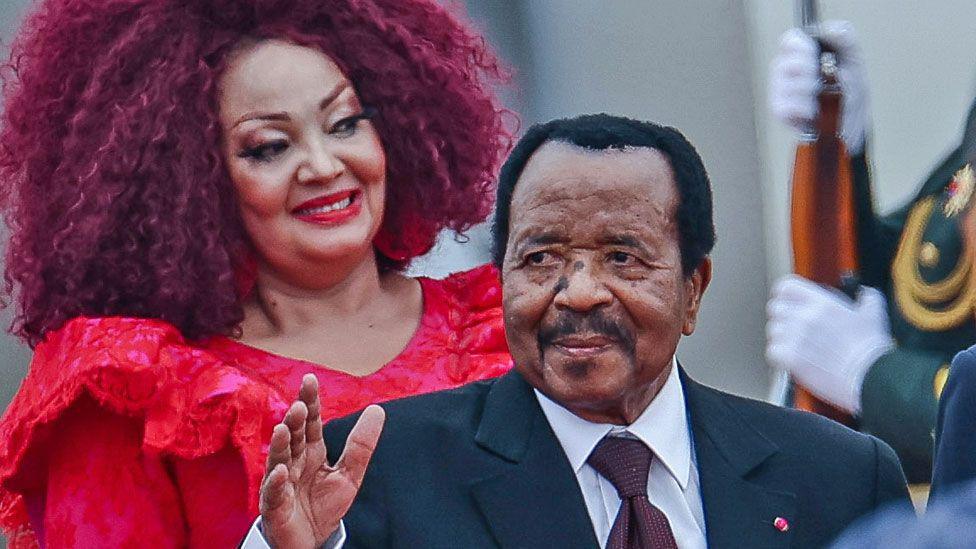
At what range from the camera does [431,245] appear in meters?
2.51

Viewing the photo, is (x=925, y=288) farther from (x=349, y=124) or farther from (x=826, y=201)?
(x=349, y=124)

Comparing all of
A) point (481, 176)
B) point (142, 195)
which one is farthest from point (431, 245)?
point (142, 195)

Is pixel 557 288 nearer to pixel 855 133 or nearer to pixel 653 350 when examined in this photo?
pixel 653 350

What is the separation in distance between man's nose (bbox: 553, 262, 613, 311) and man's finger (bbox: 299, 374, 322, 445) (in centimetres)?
29

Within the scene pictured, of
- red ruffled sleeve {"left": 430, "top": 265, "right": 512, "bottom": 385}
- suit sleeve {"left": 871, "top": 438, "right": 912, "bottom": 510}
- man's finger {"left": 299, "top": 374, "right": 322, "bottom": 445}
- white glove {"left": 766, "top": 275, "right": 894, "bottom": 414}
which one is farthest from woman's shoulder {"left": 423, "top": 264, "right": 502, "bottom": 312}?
man's finger {"left": 299, "top": 374, "right": 322, "bottom": 445}

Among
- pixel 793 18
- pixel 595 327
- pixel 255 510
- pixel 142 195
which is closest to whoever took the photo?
pixel 595 327

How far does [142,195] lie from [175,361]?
0.88ft

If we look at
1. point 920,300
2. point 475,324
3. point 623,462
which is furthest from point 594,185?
point 920,300

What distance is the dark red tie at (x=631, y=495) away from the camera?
5.53 feet

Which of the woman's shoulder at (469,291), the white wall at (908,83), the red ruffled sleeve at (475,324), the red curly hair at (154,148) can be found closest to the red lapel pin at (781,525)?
the red ruffled sleeve at (475,324)

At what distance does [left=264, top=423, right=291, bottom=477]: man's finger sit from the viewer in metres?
1.53

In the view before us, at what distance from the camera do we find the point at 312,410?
1573mm

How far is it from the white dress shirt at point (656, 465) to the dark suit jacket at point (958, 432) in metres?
0.28

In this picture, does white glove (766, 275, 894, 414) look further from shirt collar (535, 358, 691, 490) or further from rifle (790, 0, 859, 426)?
shirt collar (535, 358, 691, 490)
